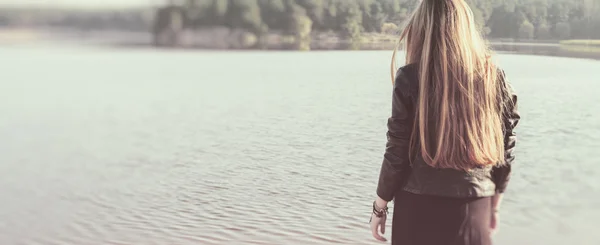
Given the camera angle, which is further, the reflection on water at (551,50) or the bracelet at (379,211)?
the reflection on water at (551,50)

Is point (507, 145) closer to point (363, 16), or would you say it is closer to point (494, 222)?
point (494, 222)

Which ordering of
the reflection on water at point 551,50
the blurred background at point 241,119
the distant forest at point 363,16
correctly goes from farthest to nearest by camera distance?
the reflection on water at point 551,50 < the distant forest at point 363,16 < the blurred background at point 241,119

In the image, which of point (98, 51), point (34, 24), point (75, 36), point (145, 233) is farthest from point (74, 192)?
point (98, 51)

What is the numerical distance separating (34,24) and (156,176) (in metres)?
8.10

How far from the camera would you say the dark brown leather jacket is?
1046 mm

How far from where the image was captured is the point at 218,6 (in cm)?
1054

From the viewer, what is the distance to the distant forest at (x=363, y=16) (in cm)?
778

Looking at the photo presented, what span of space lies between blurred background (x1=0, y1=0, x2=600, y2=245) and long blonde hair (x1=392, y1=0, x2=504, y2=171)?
0.17 m

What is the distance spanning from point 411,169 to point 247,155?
4.37 meters

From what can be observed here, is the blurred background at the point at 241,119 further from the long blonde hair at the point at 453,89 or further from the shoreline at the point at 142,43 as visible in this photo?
the long blonde hair at the point at 453,89

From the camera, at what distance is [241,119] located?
24.0 ft

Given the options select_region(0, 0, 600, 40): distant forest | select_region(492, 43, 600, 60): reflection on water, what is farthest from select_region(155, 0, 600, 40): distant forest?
select_region(492, 43, 600, 60): reflection on water

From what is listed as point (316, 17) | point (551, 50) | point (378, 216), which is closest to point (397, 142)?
point (378, 216)

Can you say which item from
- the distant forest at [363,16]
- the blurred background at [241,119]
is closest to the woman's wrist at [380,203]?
the blurred background at [241,119]
